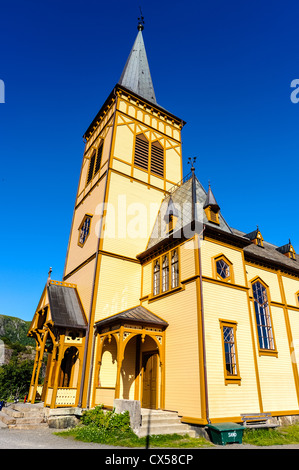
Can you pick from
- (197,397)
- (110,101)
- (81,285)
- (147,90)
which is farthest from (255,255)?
(147,90)

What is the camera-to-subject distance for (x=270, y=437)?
11.4 m

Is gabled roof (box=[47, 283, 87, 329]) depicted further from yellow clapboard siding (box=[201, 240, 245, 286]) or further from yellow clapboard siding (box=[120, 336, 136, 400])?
yellow clapboard siding (box=[201, 240, 245, 286])

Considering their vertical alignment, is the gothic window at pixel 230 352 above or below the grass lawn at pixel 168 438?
above

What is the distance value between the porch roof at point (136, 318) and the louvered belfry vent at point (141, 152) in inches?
426

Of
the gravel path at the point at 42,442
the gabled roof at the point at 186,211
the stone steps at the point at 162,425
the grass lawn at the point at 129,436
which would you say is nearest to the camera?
the gravel path at the point at 42,442

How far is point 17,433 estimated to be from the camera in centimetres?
1088

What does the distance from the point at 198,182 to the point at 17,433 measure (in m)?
15.2

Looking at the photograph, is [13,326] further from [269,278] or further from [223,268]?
[223,268]

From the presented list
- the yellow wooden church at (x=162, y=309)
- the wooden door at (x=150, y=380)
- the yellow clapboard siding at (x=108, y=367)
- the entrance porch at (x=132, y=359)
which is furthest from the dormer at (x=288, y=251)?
the yellow clapboard siding at (x=108, y=367)

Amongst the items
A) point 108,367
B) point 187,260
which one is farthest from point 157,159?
point 108,367

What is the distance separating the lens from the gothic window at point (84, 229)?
20.0 meters

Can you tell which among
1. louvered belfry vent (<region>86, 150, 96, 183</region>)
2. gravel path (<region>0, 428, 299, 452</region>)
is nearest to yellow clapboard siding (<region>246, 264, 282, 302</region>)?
gravel path (<region>0, 428, 299, 452</region>)

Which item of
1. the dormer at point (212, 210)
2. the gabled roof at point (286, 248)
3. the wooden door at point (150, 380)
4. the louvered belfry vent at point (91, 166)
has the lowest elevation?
the wooden door at point (150, 380)

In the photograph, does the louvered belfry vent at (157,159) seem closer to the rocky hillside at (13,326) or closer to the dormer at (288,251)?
the dormer at (288,251)
